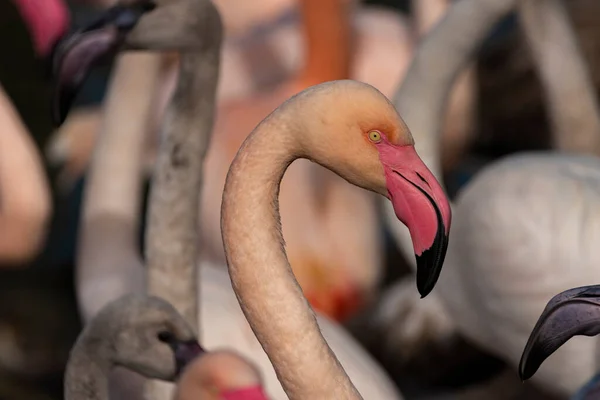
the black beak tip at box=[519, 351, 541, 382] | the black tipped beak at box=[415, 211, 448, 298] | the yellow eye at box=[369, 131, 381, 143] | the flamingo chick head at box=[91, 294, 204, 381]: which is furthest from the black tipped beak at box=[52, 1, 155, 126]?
the black beak tip at box=[519, 351, 541, 382]

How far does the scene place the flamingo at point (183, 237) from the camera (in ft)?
6.84

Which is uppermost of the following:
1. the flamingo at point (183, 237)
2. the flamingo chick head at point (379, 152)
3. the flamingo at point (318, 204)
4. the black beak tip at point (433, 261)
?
the flamingo chick head at point (379, 152)

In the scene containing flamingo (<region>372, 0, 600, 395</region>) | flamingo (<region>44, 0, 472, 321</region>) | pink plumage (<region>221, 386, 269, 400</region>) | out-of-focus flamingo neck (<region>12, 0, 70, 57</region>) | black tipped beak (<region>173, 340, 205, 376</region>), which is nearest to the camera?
pink plumage (<region>221, 386, 269, 400</region>)

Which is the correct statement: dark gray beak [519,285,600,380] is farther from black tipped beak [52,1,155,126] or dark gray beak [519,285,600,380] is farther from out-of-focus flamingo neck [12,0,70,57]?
out-of-focus flamingo neck [12,0,70,57]

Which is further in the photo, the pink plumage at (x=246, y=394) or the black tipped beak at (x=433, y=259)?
the pink plumage at (x=246, y=394)

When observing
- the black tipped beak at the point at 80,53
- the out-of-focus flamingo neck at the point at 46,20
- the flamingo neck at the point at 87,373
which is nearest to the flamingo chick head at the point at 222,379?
the flamingo neck at the point at 87,373

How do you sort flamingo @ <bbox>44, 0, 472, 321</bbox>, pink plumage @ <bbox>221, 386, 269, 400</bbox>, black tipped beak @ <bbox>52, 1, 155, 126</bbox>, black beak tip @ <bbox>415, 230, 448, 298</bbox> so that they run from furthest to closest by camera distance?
flamingo @ <bbox>44, 0, 472, 321</bbox>
black tipped beak @ <bbox>52, 1, 155, 126</bbox>
pink plumage @ <bbox>221, 386, 269, 400</bbox>
black beak tip @ <bbox>415, 230, 448, 298</bbox>

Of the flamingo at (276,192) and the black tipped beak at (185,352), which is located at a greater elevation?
the flamingo at (276,192)

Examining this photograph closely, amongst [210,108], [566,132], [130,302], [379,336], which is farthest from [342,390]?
[379,336]

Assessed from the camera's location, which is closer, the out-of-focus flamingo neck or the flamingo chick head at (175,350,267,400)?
the flamingo chick head at (175,350,267,400)

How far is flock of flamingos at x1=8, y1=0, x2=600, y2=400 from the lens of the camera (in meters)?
2.14

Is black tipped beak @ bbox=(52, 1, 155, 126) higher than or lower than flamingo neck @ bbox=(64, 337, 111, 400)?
higher

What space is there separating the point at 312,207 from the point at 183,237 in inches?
65.0

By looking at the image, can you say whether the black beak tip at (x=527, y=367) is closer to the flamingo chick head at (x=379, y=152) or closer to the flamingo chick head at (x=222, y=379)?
the flamingo chick head at (x=379, y=152)
